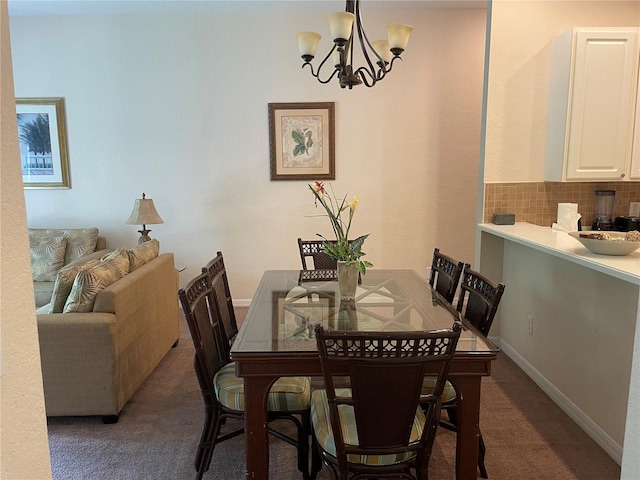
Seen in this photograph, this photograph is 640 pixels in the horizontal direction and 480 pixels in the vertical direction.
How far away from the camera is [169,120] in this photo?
443 cm

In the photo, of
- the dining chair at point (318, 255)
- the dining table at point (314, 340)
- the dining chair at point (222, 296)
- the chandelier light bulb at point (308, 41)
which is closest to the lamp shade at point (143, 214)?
the dining chair at point (318, 255)

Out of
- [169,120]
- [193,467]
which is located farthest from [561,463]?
[169,120]

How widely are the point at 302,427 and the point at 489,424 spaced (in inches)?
45.9

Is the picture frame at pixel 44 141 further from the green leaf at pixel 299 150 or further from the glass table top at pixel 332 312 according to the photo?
the glass table top at pixel 332 312

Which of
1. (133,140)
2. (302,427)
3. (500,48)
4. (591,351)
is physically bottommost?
(302,427)

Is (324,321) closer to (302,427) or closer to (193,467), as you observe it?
(302,427)

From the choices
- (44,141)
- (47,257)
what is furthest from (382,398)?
(44,141)

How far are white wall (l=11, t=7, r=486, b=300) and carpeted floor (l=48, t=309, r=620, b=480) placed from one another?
6.57 feet

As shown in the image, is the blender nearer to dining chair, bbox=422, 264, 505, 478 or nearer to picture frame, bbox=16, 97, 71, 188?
Answer: dining chair, bbox=422, 264, 505, 478

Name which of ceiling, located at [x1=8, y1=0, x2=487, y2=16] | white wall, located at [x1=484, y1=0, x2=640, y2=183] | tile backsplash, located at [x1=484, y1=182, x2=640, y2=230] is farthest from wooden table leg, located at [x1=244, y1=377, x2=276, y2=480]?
ceiling, located at [x1=8, y1=0, x2=487, y2=16]

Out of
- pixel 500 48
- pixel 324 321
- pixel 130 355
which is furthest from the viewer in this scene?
pixel 500 48

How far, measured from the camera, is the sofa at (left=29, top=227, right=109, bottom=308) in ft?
13.2

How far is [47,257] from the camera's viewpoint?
4.06 meters

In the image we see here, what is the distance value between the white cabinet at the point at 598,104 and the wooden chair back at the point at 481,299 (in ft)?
4.79
